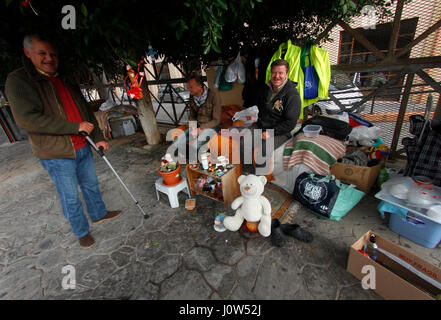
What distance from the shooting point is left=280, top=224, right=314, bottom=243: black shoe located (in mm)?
2342

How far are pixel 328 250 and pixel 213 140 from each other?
7.47 feet

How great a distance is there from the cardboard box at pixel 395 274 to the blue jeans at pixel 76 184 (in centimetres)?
299

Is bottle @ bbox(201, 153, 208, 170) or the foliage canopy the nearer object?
the foliage canopy

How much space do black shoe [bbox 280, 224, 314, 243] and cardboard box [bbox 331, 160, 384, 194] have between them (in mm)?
1140

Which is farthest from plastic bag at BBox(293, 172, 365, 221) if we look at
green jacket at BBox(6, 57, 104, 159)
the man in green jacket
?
green jacket at BBox(6, 57, 104, 159)

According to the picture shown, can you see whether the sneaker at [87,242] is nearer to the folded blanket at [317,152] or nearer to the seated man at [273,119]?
the seated man at [273,119]

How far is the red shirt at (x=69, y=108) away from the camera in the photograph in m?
2.23

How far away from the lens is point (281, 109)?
3174 mm

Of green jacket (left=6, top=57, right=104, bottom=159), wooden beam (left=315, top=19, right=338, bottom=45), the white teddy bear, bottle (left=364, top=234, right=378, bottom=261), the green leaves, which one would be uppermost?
wooden beam (left=315, top=19, right=338, bottom=45)

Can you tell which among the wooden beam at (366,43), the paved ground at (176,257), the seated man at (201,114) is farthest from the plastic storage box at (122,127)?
the wooden beam at (366,43)

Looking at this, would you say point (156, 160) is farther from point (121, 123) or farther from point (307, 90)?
point (307, 90)

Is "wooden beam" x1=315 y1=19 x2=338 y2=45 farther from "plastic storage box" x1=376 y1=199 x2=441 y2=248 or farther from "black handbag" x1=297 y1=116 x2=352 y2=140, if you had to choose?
"plastic storage box" x1=376 y1=199 x2=441 y2=248

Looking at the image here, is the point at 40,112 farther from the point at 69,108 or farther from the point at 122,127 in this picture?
the point at 122,127

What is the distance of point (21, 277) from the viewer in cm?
231
